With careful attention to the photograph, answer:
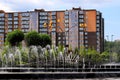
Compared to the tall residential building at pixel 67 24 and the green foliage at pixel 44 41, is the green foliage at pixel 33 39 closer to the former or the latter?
the green foliage at pixel 44 41

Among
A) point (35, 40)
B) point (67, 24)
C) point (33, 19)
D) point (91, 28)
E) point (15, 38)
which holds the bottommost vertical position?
point (35, 40)

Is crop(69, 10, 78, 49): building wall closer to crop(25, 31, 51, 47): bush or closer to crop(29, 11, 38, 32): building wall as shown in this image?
crop(29, 11, 38, 32): building wall

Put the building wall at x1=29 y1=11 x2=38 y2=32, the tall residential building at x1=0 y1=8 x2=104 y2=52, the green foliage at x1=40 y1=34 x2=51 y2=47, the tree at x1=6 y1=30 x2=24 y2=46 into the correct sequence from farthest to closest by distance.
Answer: the building wall at x1=29 y1=11 x2=38 y2=32 < the tall residential building at x1=0 y1=8 x2=104 y2=52 < the green foliage at x1=40 y1=34 x2=51 y2=47 < the tree at x1=6 y1=30 x2=24 y2=46

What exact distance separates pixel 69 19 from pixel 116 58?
780 inches

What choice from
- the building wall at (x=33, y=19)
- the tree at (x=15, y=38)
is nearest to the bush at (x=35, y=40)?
the tree at (x=15, y=38)

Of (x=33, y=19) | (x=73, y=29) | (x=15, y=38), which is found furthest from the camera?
(x=33, y=19)

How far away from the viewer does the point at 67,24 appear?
115812 mm

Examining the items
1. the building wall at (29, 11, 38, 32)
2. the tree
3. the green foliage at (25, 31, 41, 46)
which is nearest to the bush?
the green foliage at (25, 31, 41, 46)

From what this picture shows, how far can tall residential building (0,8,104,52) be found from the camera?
114 m

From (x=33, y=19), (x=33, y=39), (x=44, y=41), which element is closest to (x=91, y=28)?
(x=33, y=19)

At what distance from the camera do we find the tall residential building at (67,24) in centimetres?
11438

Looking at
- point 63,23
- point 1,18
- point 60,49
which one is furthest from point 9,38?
point 1,18

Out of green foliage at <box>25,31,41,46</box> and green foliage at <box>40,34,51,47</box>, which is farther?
green foliage at <box>40,34,51,47</box>

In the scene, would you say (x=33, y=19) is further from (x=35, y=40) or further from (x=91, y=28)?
(x=35, y=40)
